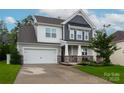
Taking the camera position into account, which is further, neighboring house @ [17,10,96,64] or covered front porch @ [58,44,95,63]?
Result: covered front porch @ [58,44,95,63]

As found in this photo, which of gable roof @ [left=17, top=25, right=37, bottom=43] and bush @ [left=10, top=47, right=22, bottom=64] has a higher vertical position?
gable roof @ [left=17, top=25, right=37, bottom=43]

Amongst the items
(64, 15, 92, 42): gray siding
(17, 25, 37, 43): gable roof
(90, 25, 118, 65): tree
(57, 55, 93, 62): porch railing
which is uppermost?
(64, 15, 92, 42): gray siding

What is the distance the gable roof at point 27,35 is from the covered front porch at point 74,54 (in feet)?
13.2

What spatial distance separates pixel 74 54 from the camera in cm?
2775

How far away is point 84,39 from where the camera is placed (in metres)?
28.4

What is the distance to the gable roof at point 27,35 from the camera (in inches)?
1000

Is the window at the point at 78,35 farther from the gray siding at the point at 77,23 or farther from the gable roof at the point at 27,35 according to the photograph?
the gable roof at the point at 27,35

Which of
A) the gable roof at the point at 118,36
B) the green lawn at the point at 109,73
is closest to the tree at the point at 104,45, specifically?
the gable roof at the point at 118,36

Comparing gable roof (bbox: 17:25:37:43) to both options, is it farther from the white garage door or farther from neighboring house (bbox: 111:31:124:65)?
neighboring house (bbox: 111:31:124:65)

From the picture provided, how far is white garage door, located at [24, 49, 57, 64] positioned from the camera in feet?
81.8

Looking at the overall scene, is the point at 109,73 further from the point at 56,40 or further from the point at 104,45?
the point at 56,40

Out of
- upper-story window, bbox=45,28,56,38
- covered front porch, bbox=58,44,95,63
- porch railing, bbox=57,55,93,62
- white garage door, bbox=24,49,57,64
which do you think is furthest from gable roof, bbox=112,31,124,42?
white garage door, bbox=24,49,57,64
